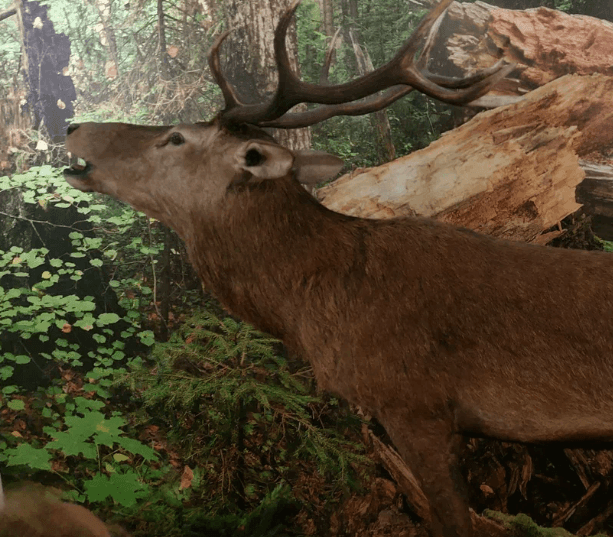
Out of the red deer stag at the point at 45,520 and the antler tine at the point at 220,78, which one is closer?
the red deer stag at the point at 45,520

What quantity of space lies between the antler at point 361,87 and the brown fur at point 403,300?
0.14 m

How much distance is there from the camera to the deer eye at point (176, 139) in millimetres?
2426

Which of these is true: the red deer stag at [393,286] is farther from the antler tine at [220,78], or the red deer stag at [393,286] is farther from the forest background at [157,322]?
the forest background at [157,322]

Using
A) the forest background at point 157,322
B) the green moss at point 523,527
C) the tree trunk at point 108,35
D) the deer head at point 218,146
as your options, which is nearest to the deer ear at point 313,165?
the deer head at point 218,146

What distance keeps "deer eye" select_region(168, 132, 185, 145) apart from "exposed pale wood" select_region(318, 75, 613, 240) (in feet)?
2.74

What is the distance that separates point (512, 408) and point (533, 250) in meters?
0.61

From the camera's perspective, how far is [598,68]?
3051mm

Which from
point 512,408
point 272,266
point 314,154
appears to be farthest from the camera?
point 314,154

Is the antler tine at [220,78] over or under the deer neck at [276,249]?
over

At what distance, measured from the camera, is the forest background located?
2807 mm

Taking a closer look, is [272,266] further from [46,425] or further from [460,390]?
[46,425]

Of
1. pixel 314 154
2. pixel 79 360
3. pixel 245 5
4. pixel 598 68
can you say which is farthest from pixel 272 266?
pixel 598 68

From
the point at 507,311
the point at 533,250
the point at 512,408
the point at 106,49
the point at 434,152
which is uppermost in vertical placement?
the point at 106,49

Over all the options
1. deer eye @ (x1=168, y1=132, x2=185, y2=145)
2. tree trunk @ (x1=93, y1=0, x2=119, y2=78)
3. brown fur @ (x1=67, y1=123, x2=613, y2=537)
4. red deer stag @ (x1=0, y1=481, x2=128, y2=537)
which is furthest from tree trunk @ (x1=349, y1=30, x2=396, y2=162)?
red deer stag @ (x1=0, y1=481, x2=128, y2=537)
